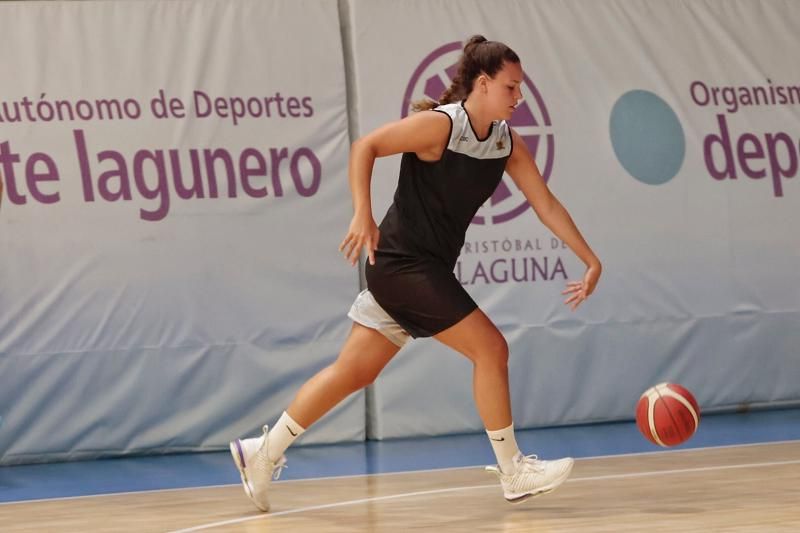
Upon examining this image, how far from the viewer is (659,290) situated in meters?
9.31

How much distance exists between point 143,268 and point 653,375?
3452 millimetres

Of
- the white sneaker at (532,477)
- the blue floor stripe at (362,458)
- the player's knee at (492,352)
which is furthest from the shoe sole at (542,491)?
the blue floor stripe at (362,458)

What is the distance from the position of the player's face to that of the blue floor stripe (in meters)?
2.46

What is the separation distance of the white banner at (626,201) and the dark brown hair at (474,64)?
295 cm

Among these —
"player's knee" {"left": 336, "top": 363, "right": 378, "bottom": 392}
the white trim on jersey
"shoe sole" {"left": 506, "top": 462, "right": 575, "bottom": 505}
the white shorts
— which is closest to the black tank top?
the white trim on jersey

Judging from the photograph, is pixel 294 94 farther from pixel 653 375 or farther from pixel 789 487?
pixel 789 487

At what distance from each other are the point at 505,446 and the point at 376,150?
1.31 meters

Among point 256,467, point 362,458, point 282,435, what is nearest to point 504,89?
point 282,435

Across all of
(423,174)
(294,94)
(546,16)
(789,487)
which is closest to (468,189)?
(423,174)

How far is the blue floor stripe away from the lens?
7.25 m

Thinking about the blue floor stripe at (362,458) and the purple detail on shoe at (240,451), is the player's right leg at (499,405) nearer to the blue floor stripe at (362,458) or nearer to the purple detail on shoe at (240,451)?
the purple detail on shoe at (240,451)

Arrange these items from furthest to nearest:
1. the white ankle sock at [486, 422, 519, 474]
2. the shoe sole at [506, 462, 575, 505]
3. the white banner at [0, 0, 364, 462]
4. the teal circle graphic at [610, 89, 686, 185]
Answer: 1. the teal circle graphic at [610, 89, 686, 185]
2. the white banner at [0, 0, 364, 462]
3. the white ankle sock at [486, 422, 519, 474]
4. the shoe sole at [506, 462, 575, 505]

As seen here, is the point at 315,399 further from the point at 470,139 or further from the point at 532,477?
the point at 470,139

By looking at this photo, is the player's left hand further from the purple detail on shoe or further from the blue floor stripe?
the blue floor stripe
